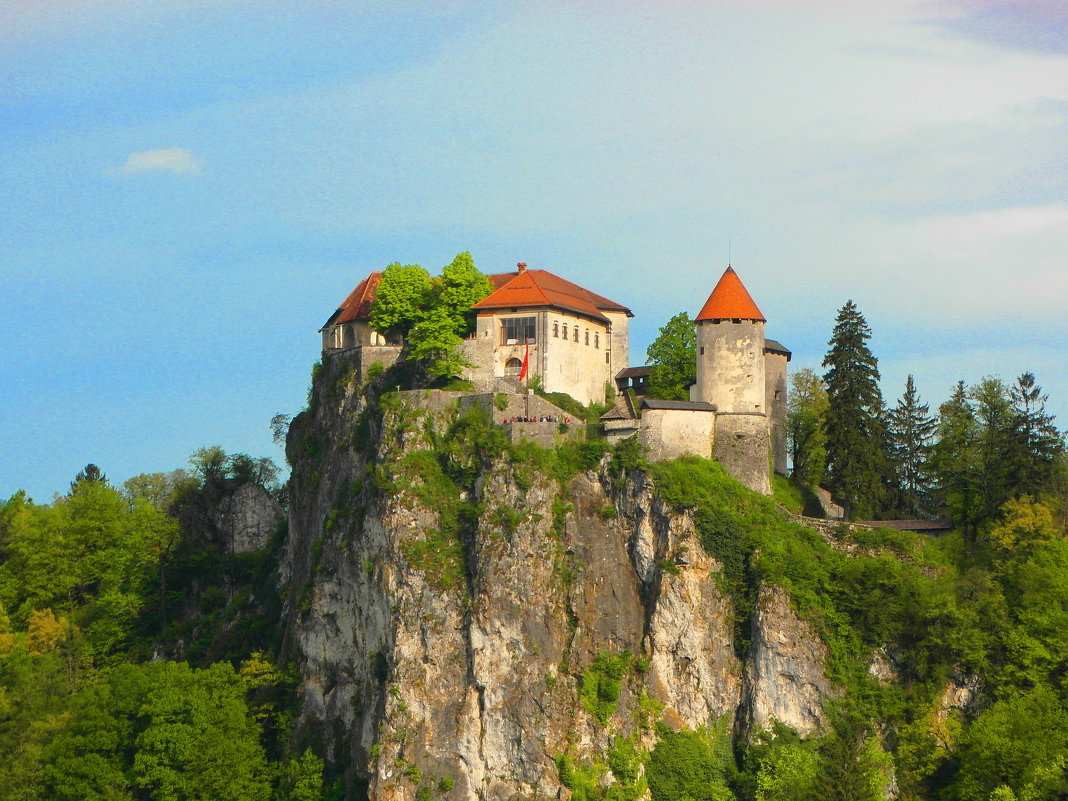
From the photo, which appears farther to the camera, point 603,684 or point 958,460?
point 958,460

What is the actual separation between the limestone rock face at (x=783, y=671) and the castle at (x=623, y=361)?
6886 mm

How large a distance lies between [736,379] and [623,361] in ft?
29.0

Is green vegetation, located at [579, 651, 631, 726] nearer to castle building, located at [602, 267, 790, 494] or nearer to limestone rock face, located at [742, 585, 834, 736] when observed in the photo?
limestone rock face, located at [742, 585, 834, 736]

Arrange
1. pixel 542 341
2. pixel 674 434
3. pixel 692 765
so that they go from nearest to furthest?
pixel 692 765
pixel 674 434
pixel 542 341

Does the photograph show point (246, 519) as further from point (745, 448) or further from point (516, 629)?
point (745, 448)

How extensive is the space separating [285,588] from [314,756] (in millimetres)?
11567

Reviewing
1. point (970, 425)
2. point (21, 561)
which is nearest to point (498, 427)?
point (970, 425)

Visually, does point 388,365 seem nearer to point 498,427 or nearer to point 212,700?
point 498,427

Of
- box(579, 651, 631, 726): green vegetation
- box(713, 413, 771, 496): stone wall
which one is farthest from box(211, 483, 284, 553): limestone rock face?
box(713, 413, 771, 496): stone wall

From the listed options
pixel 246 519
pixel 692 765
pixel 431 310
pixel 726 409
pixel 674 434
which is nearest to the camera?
pixel 692 765

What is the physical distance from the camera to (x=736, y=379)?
82188 millimetres

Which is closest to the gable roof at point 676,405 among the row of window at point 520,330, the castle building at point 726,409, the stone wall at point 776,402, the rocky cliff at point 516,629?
the castle building at point 726,409

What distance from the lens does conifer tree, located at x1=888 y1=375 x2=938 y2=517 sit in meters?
84.9

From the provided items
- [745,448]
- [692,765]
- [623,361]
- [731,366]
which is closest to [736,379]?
[731,366]
